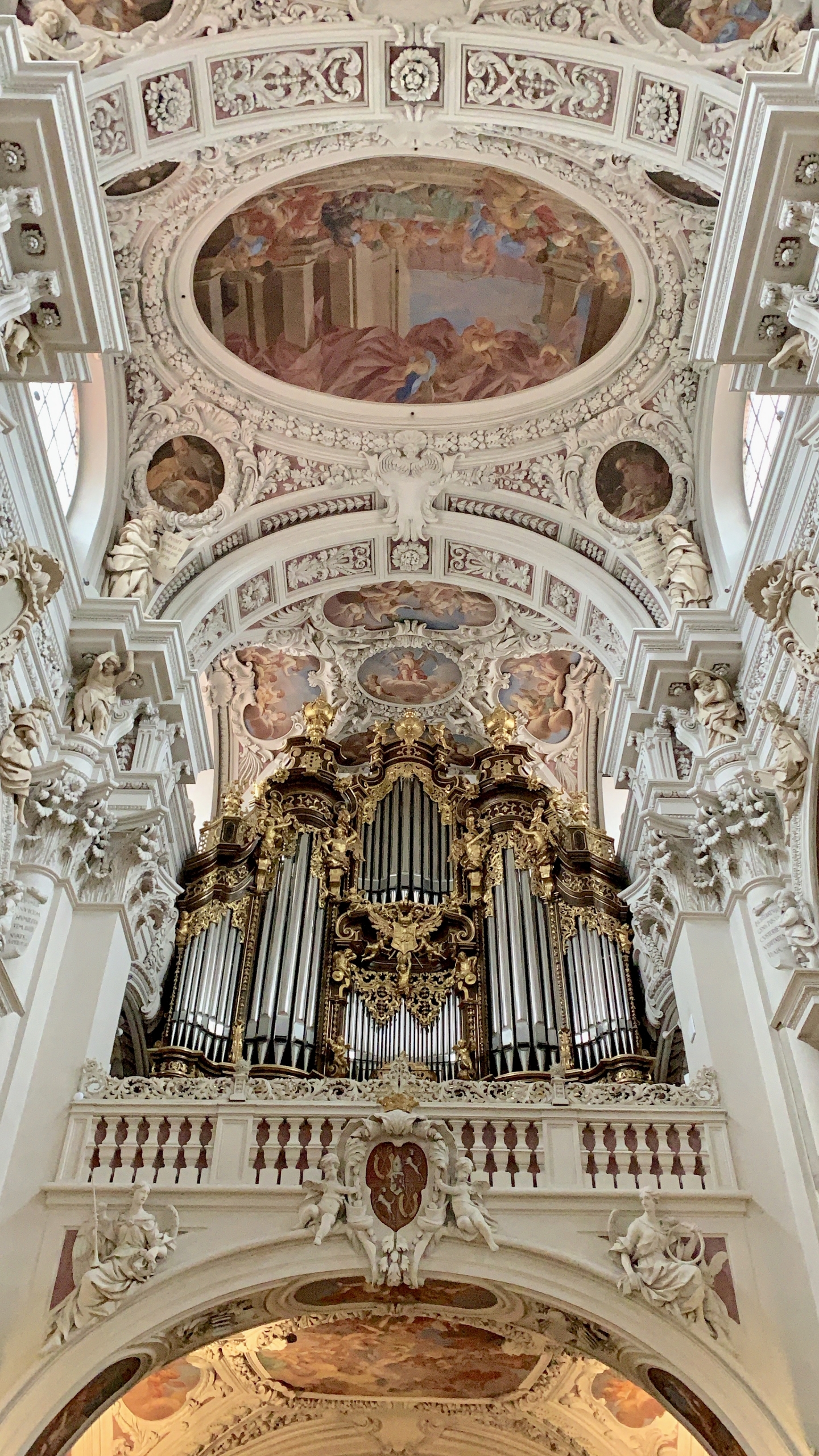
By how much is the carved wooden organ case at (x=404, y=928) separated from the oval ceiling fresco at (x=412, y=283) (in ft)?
16.5

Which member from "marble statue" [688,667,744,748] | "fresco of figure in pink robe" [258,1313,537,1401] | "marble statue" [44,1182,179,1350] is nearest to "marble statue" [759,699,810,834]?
"marble statue" [688,667,744,748]

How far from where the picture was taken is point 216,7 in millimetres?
10289

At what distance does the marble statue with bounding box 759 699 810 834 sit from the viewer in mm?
9930

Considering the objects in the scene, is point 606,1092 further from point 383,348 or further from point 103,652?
point 383,348

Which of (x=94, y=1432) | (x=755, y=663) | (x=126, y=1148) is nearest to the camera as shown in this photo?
(x=126, y=1148)

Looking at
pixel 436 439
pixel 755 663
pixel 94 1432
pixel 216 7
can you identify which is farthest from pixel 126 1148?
pixel 216 7

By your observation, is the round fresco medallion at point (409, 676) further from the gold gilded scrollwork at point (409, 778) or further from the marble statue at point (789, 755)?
the marble statue at point (789, 755)

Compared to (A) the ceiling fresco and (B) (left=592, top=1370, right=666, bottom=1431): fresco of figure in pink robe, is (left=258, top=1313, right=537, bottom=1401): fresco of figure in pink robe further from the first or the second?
(A) the ceiling fresco

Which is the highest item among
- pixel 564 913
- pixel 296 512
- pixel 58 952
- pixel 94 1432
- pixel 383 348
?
pixel 383 348

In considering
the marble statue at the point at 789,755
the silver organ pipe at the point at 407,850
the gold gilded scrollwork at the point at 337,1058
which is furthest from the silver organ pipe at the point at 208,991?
the marble statue at the point at 789,755

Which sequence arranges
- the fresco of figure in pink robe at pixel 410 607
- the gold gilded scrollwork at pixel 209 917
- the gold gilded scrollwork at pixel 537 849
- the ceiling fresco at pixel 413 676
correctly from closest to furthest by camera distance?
the gold gilded scrollwork at pixel 209 917 < the gold gilded scrollwork at pixel 537 849 < the fresco of figure in pink robe at pixel 410 607 < the ceiling fresco at pixel 413 676

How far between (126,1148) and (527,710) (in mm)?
9414

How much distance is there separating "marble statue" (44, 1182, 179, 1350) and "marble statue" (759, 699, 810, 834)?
594 centimetres

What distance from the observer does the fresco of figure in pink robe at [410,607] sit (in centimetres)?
1600
